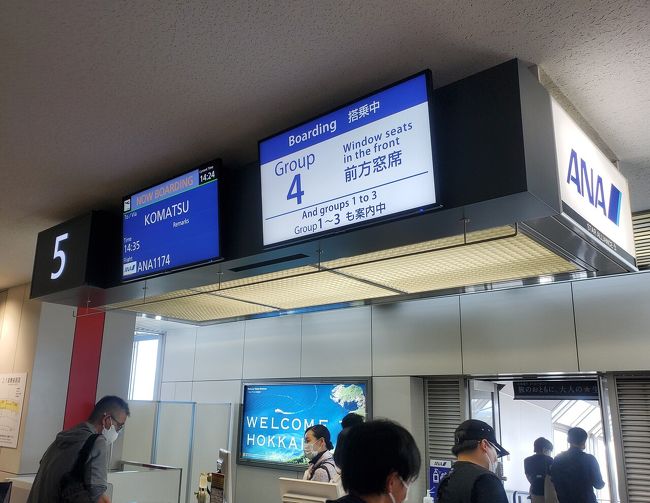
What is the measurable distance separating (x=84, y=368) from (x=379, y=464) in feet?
14.9

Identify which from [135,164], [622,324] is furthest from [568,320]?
[135,164]

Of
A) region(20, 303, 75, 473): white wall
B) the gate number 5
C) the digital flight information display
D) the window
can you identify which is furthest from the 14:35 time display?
the window

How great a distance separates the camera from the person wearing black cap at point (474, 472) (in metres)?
2.17

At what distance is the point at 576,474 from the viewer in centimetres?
446

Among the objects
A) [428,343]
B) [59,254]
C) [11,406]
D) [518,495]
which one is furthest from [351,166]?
[518,495]

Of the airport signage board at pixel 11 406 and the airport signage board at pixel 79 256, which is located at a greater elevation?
the airport signage board at pixel 79 256

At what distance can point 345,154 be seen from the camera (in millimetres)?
2221

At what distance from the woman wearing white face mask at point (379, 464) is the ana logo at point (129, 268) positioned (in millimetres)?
1925

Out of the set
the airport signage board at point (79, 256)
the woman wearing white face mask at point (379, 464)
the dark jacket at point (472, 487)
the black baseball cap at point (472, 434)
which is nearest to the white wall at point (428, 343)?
the black baseball cap at point (472, 434)

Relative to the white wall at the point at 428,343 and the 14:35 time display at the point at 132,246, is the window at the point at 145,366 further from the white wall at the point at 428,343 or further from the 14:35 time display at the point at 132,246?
the 14:35 time display at the point at 132,246

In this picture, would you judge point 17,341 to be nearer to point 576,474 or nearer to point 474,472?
point 474,472

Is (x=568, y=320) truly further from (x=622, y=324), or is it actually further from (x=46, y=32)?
(x=46, y=32)

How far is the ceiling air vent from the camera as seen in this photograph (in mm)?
3715

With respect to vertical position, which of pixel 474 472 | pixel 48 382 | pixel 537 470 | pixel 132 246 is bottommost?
pixel 537 470
